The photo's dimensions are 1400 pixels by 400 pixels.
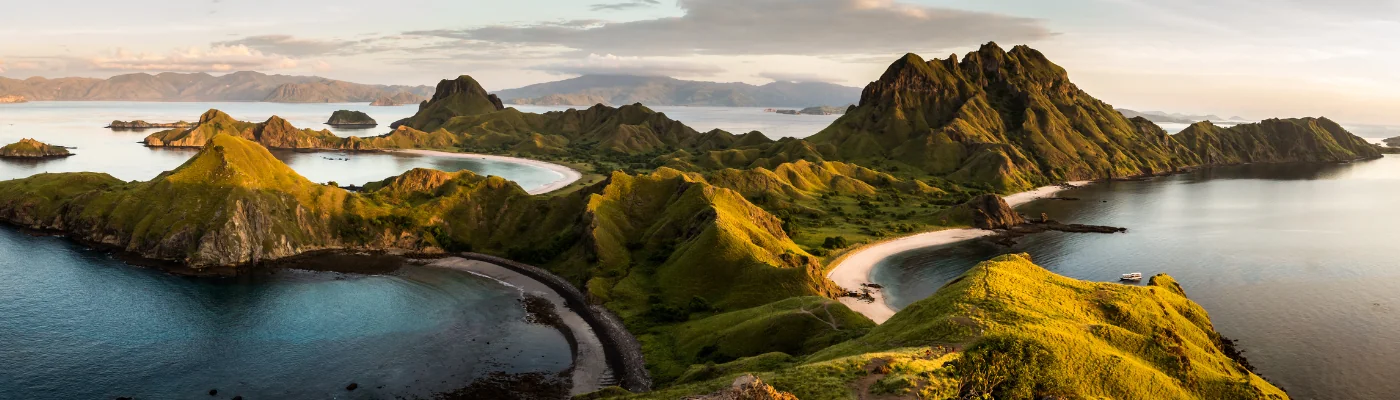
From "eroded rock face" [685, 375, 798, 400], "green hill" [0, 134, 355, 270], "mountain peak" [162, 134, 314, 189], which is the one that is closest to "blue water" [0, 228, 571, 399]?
"green hill" [0, 134, 355, 270]

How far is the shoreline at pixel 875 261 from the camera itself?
408 feet

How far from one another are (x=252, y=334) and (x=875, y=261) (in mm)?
124688

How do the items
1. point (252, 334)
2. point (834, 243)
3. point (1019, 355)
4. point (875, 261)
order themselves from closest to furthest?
point (1019, 355) < point (252, 334) < point (875, 261) < point (834, 243)

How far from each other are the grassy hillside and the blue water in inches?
1667

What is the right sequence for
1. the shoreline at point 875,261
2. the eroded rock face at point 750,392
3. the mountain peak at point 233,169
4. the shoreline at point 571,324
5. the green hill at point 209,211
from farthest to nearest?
the mountain peak at point 233,169 < the green hill at point 209,211 < the shoreline at point 875,261 < the shoreline at point 571,324 < the eroded rock face at point 750,392

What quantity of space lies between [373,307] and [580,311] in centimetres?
3681

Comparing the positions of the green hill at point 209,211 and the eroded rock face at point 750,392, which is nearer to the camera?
the eroded rock face at point 750,392

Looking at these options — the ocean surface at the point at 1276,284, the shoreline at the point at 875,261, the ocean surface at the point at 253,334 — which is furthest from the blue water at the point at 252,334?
the ocean surface at the point at 1276,284

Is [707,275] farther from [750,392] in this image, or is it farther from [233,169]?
[233,169]

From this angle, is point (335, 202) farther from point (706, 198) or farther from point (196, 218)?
point (706, 198)

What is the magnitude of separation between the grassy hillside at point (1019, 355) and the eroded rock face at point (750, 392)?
17.7 ft

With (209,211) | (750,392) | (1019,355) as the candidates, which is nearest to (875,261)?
(1019,355)

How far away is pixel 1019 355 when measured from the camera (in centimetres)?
6412

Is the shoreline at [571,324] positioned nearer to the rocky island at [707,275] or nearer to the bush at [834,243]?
the rocky island at [707,275]
